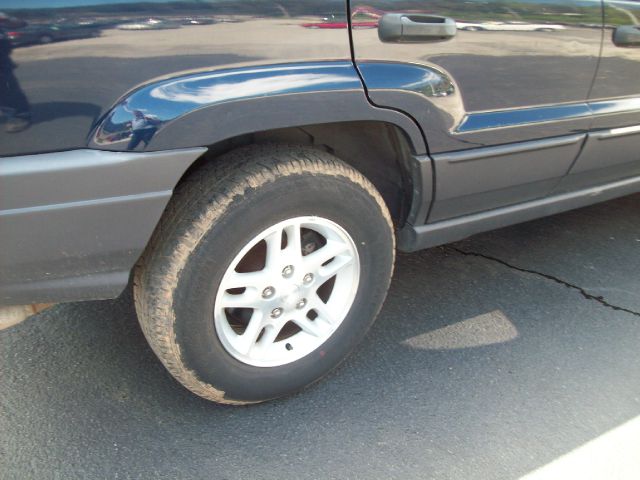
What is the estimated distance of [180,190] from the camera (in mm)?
1960

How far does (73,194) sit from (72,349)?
1120 mm

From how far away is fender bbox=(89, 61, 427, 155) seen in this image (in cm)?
164

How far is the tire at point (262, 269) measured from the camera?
75.2 inches

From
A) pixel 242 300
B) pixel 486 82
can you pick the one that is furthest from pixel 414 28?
pixel 242 300

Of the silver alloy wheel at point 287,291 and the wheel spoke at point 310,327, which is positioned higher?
the silver alloy wheel at point 287,291

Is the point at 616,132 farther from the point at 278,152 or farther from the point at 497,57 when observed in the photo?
the point at 278,152

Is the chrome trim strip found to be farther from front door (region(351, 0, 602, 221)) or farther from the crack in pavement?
the crack in pavement

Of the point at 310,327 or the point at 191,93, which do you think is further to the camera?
the point at 310,327

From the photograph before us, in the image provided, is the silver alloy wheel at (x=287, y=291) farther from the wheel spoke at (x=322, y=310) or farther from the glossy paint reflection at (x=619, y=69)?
the glossy paint reflection at (x=619, y=69)

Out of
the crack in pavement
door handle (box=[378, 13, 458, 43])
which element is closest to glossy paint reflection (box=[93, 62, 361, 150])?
door handle (box=[378, 13, 458, 43])

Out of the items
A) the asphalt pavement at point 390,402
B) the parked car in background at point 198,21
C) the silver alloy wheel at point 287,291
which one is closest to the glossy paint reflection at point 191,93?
the parked car in background at point 198,21

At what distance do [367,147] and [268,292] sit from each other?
2.09 ft

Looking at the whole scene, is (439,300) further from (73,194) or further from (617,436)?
(73,194)

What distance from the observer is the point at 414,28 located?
1.98 meters
